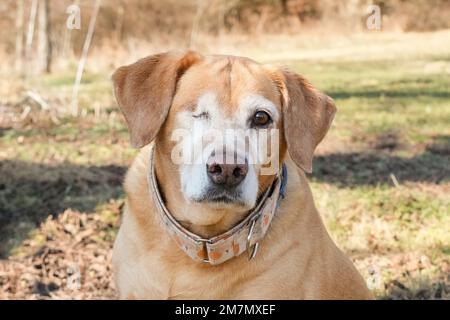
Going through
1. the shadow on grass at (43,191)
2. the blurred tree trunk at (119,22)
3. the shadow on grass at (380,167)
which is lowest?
the shadow on grass at (380,167)

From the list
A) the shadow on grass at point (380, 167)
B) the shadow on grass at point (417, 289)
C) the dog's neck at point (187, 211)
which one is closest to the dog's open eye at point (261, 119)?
the dog's neck at point (187, 211)

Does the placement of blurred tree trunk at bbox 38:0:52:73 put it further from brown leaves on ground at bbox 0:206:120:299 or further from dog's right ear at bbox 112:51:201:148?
dog's right ear at bbox 112:51:201:148

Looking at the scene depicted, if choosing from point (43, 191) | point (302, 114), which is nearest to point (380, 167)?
point (43, 191)

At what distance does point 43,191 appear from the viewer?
5.55m

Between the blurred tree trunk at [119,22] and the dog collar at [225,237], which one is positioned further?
the blurred tree trunk at [119,22]

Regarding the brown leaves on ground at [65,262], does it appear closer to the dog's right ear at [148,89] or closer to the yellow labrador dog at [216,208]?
the yellow labrador dog at [216,208]

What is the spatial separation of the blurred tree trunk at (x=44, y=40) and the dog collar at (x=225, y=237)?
11092 mm

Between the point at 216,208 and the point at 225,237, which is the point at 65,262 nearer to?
the point at 225,237

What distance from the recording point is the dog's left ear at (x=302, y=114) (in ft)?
10.5

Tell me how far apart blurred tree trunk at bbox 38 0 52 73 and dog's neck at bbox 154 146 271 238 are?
10991 mm

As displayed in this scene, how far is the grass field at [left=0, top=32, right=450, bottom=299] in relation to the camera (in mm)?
4445

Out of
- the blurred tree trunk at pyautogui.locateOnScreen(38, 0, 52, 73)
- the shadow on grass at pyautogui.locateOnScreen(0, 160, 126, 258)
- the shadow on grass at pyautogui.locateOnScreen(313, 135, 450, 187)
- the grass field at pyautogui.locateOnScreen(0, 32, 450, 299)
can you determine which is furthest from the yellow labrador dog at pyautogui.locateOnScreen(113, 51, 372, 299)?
the blurred tree trunk at pyautogui.locateOnScreen(38, 0, 52, 73)

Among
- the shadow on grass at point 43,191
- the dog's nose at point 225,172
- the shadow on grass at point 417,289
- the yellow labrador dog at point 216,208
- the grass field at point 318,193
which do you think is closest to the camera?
the dog's nose at point 225,172
